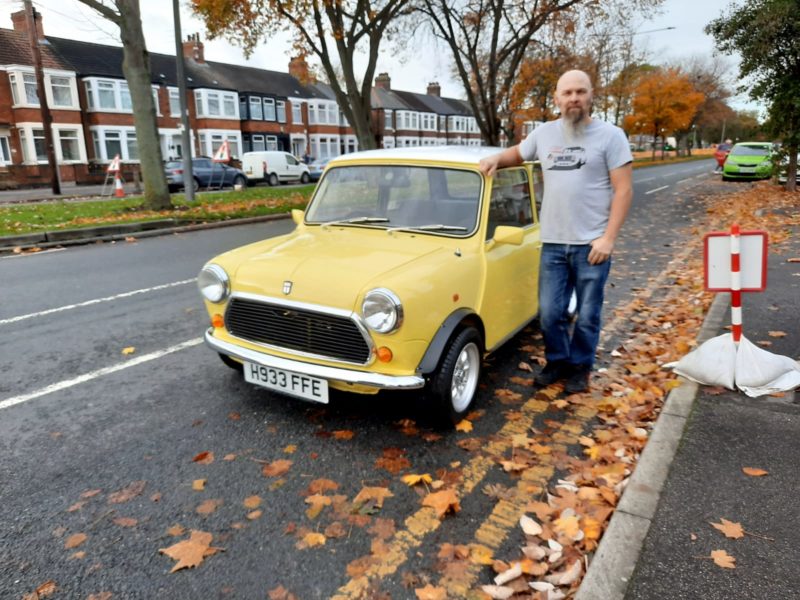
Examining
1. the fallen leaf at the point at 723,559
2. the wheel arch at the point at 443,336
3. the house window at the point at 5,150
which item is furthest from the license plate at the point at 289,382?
the house window at the point at 5,150

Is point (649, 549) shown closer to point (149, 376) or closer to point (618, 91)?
point (149, 376)

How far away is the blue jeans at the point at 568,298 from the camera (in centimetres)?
387

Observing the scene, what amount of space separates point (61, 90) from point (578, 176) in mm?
40691

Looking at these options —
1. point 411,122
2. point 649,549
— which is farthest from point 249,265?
point 411,122

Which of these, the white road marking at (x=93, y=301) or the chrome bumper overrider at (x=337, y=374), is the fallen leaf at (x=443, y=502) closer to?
the chrome bumper overrider at (x=337, y=374)

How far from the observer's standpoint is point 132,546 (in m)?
2.56

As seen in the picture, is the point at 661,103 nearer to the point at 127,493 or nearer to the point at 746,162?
the point at 746,162

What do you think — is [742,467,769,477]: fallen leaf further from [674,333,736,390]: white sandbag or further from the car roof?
the car roof

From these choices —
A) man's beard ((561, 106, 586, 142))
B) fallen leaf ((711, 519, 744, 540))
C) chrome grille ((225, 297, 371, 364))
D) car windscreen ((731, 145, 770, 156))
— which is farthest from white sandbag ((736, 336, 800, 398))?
car windscreen ((731, 145, 770, 156))

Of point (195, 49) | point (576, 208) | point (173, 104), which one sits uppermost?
point (195, 49)

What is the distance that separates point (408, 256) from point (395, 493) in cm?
140

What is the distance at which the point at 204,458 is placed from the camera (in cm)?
325

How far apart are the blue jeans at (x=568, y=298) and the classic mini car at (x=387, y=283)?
0.90 ft

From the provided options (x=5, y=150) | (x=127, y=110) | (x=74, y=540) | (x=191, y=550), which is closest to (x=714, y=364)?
(x=191, y=550)
